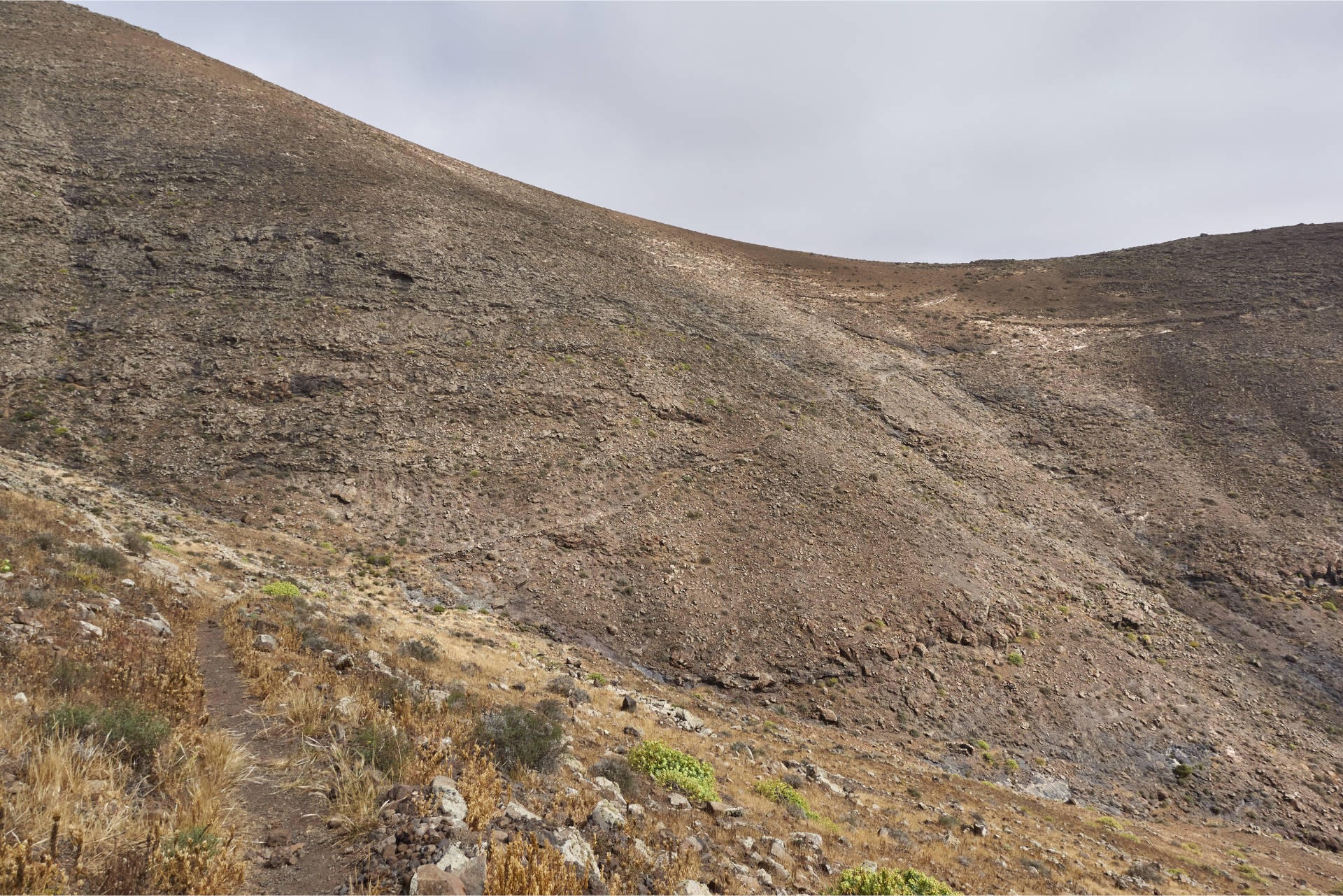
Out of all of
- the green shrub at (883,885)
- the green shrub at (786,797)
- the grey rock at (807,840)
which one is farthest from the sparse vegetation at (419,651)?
the green shrub at (883,885)

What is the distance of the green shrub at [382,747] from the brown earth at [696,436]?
1191 centimetres

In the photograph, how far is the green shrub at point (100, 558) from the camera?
33.1 ft

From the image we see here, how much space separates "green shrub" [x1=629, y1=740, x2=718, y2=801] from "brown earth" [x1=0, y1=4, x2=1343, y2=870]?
7755mm

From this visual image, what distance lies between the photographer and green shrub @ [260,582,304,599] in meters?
12.8

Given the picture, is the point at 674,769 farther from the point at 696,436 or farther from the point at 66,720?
the point at 696,436

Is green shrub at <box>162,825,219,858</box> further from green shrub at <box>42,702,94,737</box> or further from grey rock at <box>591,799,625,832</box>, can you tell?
grey rock at <box>591,799,625,832</box>

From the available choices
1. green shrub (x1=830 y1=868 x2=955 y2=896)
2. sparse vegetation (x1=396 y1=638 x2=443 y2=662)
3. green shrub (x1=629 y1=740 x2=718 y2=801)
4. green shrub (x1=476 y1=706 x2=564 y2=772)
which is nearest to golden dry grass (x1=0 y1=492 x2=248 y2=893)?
green shrub (x1=476 y1=706 x2=564 y2=772)

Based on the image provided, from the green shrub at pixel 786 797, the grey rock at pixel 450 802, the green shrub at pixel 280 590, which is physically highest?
the grey rock at pixel 450 802

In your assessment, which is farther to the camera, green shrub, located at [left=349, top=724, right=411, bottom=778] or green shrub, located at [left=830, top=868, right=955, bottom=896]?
green shrub, located at [left=830, top=868, right=955, bottom=896]

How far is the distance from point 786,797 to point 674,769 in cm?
231

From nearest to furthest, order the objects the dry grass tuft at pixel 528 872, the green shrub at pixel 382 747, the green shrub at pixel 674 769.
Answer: the dry grass tuft at pixel 528 872
the green shrub at pixel 382 747
the green shrub at pixel 674 769

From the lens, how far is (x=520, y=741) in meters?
6.90

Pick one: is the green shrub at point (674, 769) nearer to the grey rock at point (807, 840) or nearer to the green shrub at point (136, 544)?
the grey rock at point (807, 840)

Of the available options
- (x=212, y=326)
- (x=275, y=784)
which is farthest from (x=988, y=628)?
(x=212, y=326)
